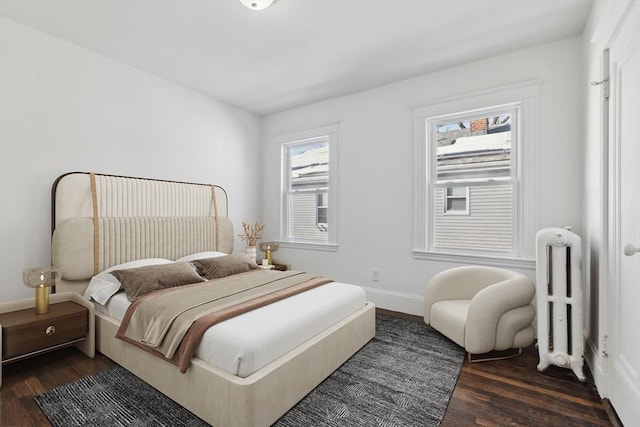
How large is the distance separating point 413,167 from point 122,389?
10.7 feet

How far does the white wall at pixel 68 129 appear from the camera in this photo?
8.50 ft

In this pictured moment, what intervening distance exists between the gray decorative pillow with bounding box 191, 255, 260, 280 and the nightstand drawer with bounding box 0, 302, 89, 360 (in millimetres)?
972

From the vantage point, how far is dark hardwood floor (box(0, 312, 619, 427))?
1771 millimetres

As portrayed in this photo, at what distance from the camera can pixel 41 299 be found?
2.35 m

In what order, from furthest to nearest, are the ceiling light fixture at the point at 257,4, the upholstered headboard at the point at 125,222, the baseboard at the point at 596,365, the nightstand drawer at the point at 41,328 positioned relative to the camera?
the upholstered headboard at the point at 125,222, the ceiling light fixture at the point at 257,4, the nightstand drawer at the point at 41,328, the baseboard at the point at 596,365

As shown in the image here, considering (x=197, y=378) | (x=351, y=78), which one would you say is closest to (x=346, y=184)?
(x=351, y=78)

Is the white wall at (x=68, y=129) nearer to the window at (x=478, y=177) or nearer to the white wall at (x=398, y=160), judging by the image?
the white wall at (x=398, y=160)

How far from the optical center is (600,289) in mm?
2047

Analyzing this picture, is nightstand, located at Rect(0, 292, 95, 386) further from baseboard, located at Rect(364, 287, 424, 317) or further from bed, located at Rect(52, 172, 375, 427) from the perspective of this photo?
baseboard, located at Rect(364, 287, 424, 317)

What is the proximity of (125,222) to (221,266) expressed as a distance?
1.05m

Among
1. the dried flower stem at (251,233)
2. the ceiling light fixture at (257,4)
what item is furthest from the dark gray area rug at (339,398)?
the ceiling light fixture at (257,4)

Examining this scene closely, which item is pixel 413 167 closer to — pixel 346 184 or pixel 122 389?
pixel 346 184

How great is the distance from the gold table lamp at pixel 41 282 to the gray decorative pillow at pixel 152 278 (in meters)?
0.41

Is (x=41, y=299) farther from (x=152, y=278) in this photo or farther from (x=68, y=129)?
(x=68, y=129)
